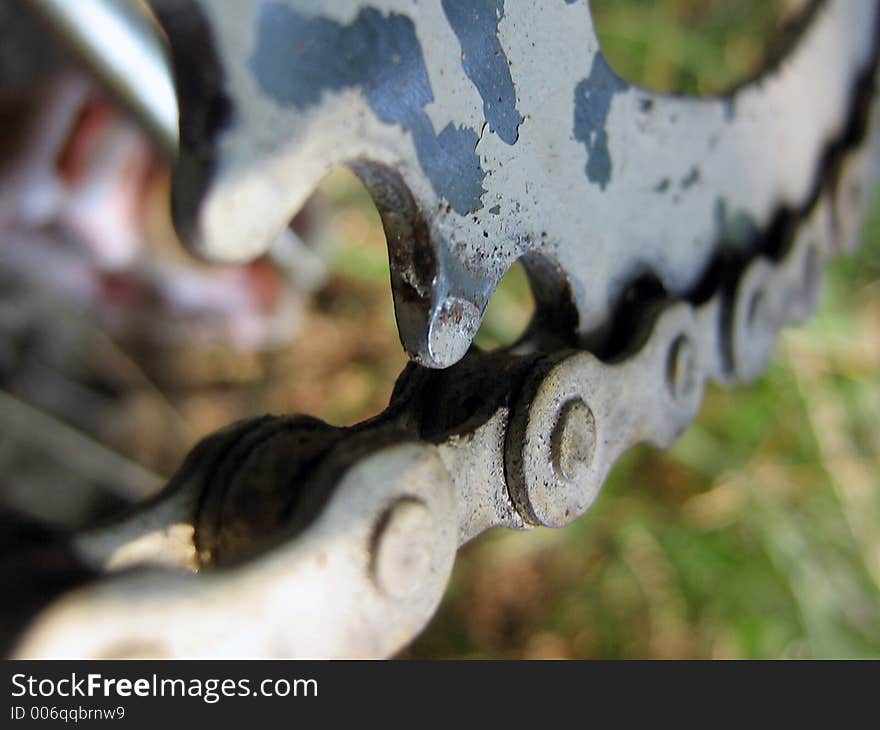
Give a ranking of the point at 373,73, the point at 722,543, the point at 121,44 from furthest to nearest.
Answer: the point at 722,543 < the point at 121,44 < the point at 373,73

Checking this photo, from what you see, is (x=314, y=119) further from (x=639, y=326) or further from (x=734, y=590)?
(x=734, y=590)

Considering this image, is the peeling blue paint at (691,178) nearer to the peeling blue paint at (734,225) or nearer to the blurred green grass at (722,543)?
the peeling blue paint at (734,225)

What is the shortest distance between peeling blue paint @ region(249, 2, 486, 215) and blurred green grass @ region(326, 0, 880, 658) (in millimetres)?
778

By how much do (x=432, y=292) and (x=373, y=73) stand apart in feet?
0.33

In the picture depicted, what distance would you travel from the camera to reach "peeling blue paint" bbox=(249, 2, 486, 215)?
0.33m

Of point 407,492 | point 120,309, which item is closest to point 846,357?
point 120,309

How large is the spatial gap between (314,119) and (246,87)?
32 mm

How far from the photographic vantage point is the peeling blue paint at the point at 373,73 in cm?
33

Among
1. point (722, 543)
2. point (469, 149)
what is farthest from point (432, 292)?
point (722, 543)

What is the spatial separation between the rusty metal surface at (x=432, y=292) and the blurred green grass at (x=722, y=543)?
62cm

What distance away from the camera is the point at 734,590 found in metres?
1.27

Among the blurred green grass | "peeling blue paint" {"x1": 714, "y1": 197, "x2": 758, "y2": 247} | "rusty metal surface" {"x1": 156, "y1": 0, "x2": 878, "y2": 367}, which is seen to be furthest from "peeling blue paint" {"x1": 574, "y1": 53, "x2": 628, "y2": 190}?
the blurred green grass

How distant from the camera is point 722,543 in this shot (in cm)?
128

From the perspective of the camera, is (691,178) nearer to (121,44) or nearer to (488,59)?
(488,59)
